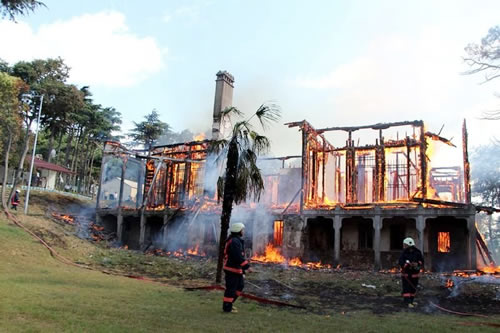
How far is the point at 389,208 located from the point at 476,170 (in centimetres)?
1237

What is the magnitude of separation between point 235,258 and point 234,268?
0.63 feet

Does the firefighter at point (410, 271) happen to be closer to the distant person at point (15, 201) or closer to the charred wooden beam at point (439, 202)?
the charred wooden beam at point (439, 202)

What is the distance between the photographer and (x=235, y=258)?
8.22m

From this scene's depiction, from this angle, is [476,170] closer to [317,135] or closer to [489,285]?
[317,135]

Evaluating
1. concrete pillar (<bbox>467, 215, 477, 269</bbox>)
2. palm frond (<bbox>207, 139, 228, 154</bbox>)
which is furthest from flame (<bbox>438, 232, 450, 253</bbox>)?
palm frond (<bbox>207, 139, 228, 154</bbox>)

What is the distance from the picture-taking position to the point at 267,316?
775 centimetres

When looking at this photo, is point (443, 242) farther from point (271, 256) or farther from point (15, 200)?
point (15, 200)

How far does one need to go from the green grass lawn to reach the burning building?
36.7 ft

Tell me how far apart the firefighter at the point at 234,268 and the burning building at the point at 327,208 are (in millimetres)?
12552

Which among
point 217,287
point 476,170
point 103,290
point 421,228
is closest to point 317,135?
point 421,228

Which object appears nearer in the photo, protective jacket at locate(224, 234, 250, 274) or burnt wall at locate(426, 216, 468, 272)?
protective jacket at locate(224, 234, 250, 274)

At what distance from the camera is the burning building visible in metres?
20.9

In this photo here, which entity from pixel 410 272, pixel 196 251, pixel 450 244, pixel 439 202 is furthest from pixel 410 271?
pixel 196 251

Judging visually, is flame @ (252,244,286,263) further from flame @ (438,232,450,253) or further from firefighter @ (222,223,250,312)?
firefighter @ (222,223,250,312)
